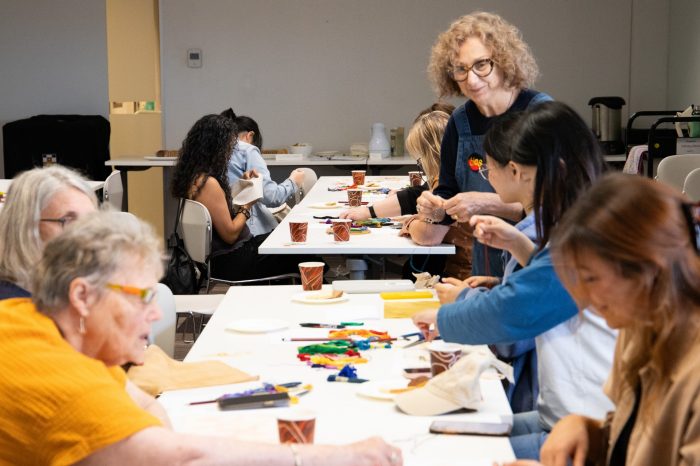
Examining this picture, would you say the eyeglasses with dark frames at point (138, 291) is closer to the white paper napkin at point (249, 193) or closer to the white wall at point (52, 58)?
the white paper napkin at point (249, 193)

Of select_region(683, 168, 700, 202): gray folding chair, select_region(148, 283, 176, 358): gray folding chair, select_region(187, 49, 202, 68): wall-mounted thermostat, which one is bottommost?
select_region(148, 283, 176, 358): gray folding chair

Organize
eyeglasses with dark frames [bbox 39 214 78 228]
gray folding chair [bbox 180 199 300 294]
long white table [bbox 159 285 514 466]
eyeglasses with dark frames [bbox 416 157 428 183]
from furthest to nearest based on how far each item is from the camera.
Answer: gray folding chair [bbox 180 199 300 294], eyeglasses with dark frames [bbox 416 157 428 183], eyeglasses with dark frames [bbox 39 214 78 228], long white table [bbox 159 285 514 466]

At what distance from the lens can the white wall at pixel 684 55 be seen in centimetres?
866

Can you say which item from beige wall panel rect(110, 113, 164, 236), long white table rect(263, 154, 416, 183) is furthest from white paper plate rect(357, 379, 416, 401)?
beige wall panel rect(110, 113, 164, 236)

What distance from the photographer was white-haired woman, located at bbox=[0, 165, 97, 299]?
6.78 ft

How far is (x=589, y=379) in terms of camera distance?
2115 mm

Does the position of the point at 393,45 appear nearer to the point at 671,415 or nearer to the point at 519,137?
the point at 519,137

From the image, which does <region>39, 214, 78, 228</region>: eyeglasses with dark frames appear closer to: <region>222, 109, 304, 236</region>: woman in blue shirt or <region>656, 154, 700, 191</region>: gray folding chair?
<region>222, 109, 304, 236</region>: woman in blue shirt

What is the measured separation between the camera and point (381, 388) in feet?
7.14

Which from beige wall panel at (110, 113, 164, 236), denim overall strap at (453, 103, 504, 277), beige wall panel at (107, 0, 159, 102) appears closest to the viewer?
denim overall strap at (453, 103, 504, 277)

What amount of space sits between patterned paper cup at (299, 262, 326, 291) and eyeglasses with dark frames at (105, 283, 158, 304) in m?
1.74

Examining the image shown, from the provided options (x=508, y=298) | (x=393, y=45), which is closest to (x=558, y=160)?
(x=508, y=298)

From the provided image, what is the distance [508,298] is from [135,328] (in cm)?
95

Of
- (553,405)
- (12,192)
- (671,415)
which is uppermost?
(12,192)
